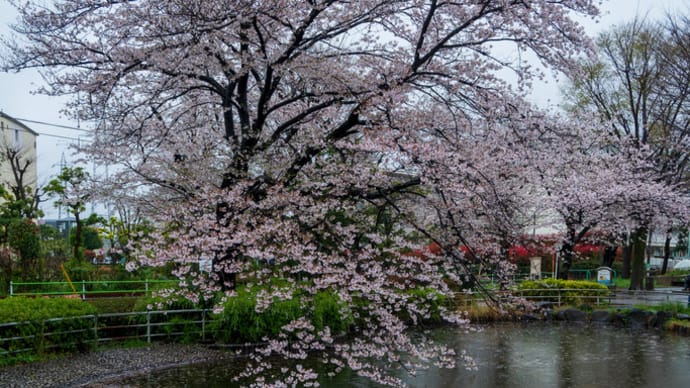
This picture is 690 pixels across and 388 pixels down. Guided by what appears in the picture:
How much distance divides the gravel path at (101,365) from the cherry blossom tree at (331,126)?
170 cm

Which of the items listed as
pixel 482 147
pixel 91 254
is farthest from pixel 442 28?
pixel 91 254

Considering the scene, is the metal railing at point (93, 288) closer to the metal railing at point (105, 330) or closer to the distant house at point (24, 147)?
the metal railing at point (105, 330)

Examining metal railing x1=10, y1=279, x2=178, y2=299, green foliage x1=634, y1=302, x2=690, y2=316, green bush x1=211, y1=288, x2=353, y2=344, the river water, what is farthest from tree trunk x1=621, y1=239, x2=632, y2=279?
metal railing x1=10, y1=279, x2=178, y2=299

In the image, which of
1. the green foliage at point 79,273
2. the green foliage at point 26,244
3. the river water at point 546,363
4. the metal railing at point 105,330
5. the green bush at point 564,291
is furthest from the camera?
the green bush at point 564,291

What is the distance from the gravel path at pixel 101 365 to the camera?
8172 millimetres

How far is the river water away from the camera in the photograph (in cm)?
934

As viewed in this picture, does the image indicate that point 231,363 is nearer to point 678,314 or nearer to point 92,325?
point 92,325

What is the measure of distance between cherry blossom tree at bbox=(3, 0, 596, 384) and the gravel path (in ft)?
5.59

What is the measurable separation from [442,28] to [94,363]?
748cm

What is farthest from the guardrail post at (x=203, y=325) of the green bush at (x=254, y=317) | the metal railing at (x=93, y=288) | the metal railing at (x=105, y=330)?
the metal railing at (x=93, y=288)

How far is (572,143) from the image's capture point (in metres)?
8.52

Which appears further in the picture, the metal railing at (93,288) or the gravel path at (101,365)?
the metal railing at (93,288)

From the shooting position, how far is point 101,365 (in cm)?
919

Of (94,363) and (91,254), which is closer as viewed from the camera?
(94,363)
